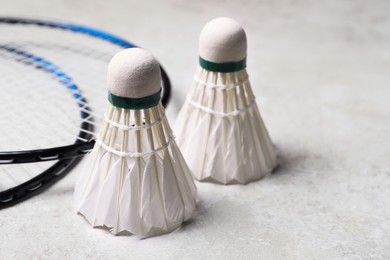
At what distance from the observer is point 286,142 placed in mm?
1675

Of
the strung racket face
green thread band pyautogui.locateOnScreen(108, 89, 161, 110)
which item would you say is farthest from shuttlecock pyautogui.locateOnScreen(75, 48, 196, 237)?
the strung racket face

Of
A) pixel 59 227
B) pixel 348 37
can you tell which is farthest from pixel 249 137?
pixel 348 37

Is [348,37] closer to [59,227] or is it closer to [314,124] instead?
[314,124]

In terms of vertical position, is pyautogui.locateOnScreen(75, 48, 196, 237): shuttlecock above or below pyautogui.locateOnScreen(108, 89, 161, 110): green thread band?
below

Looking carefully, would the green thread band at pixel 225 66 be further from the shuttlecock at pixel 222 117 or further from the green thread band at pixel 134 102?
the green thread band at pixel 134 102

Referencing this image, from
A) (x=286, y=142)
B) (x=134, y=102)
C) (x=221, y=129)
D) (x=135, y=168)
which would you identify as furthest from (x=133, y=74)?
(x=286, y=142)

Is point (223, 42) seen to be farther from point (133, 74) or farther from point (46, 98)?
point (46, 98)

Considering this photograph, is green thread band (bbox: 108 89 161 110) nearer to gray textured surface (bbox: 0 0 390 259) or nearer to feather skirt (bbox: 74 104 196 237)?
feather skirt (bbox: 74 104 196 237)

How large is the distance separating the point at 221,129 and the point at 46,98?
1.90 ft

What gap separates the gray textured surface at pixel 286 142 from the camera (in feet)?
4.33

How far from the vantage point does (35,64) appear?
189 centimetres

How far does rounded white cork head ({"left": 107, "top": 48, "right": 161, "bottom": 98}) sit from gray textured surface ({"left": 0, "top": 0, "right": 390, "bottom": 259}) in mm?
292

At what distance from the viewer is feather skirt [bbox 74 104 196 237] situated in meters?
1.28

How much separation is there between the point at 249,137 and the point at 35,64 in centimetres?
74
